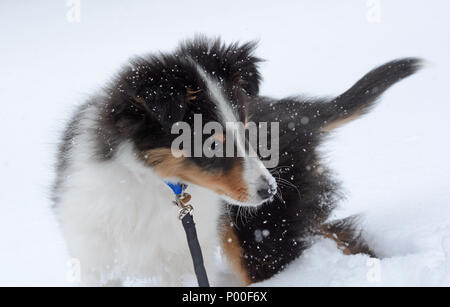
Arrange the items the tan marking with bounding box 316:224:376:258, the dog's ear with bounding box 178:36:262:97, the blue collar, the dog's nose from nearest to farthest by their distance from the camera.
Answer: the dog's nose < the blue collar < the dog's ear with bounding box 178:36:262:97 < the tan marking with bounding box 316:224:376:258

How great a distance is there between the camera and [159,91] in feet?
7.54

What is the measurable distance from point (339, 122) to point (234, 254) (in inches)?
47.6

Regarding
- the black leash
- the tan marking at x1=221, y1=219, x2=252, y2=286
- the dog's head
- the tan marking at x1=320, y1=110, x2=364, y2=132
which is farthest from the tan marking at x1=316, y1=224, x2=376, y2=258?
the black leash

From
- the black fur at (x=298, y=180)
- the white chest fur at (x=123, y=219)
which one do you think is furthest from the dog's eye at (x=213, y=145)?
the black fur at (x=298, y=180)

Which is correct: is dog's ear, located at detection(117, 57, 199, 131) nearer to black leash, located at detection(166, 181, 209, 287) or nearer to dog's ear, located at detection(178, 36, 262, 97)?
dog's ear, located at detection(178, 36, 262, 97)

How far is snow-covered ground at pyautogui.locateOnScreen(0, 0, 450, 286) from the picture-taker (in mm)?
3127

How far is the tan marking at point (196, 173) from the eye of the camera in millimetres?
2469

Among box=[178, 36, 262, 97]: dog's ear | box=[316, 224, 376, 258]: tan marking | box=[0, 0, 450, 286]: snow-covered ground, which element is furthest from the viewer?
box=[316, 224, 376, 258]: tan marking

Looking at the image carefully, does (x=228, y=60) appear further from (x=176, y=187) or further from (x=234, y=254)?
(x=234, y=254)

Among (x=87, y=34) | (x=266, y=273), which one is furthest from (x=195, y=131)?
(x=87, y=34)

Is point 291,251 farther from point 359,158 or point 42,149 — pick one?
point 42,149

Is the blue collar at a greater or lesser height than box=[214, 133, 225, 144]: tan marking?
lesser

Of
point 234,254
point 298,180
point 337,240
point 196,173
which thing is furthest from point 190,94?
point 337,240
